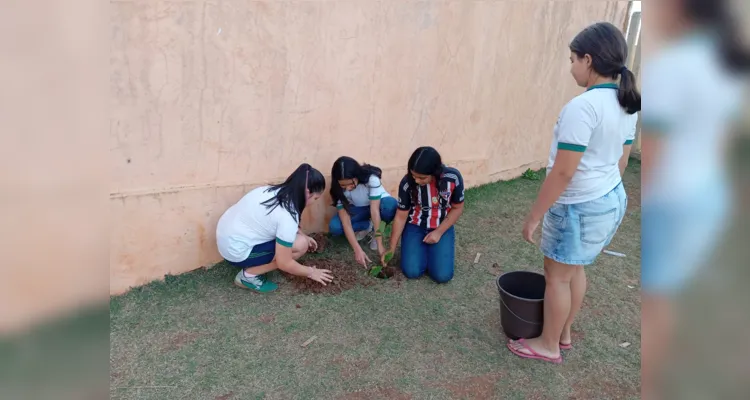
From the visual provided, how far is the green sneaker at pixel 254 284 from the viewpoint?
12.4 ft

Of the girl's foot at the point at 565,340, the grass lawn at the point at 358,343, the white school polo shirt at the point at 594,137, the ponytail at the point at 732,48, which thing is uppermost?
the ponytail at the point at 732,48

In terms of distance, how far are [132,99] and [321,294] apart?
6.00 feet

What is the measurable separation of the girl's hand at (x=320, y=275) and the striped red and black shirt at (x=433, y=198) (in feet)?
2.49

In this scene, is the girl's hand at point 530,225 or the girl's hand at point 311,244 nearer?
the girl's hand at point 530,225

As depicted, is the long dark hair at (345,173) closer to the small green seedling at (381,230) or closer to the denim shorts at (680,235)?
the small green seedling at (381,230)

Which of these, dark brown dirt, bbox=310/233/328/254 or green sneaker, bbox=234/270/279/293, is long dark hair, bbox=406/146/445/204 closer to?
dark brown dirt, bbox=310/233/328/254

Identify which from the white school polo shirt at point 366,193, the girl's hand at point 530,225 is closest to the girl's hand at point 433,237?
the white school polo shirt at point 366,193

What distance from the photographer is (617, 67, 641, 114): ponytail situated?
93.6 inches

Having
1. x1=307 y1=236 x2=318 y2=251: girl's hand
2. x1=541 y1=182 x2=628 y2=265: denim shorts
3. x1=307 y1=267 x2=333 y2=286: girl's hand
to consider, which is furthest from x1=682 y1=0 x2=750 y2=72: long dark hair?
x1=307 y1=236 x2=318 y2=251: girl's hand

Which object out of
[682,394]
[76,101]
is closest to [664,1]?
[682,394]

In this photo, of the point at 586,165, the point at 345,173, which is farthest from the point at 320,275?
the point at 586,165

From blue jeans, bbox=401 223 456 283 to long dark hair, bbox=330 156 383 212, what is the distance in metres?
0.54

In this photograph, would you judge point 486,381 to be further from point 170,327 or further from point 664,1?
point 664,1

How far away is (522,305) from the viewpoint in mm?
3072
